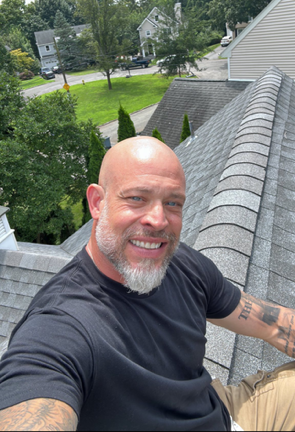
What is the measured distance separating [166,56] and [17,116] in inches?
792

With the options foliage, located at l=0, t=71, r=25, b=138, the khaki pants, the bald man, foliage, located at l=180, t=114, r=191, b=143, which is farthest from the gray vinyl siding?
the khaki pants

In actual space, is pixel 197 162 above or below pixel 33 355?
below

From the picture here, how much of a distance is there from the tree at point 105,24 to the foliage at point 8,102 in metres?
21.2

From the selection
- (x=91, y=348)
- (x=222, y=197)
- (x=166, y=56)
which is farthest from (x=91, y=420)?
(x=166, y=56)

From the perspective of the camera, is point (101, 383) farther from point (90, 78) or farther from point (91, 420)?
point (90, 78)

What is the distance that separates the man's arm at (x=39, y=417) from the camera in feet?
3.78

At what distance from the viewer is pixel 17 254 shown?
7.02 meters

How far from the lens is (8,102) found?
53.0 feet

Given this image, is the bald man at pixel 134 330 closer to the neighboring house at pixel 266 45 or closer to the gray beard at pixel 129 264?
the gray beard at pixel 129 264

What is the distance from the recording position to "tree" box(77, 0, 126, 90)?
111 ft

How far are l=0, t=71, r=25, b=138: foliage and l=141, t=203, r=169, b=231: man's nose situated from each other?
51.6 ft

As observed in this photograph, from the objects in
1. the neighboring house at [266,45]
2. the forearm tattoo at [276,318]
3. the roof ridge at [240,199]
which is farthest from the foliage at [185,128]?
the forearm tattoo at [276,318]

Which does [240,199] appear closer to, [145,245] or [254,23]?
[145,245]

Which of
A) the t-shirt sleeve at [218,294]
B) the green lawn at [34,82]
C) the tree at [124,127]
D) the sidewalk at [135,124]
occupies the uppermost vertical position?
the t-shirt sleeve at [218,294]
